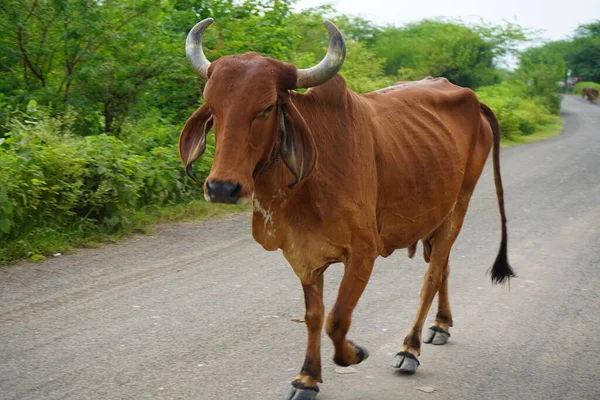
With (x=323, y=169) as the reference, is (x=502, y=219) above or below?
below

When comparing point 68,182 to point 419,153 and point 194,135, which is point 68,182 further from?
point 419,153

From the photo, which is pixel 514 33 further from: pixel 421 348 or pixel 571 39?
pixel 571 39

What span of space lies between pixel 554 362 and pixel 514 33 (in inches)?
984

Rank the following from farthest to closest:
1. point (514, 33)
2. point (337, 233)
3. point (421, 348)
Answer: point (514, 33)
point (421, 348)
point (337, 233)

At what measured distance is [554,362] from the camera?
5164 mm

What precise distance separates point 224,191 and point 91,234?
4577 mm

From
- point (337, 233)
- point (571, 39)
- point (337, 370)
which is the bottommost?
point (571, 39)

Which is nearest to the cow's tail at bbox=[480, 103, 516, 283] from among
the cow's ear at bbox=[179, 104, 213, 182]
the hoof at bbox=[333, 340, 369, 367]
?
the hoof at bbox=[333, 340, 369, 367]

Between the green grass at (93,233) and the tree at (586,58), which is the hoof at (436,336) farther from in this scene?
the tree at (586,58)

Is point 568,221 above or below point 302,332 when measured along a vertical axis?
below

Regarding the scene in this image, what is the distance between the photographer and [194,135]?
4289 millimetres

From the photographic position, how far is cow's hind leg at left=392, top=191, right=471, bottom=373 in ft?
16.3

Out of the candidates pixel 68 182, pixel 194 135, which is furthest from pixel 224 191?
pixel 68 182

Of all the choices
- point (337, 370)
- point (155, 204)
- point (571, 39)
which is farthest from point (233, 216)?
point (571, 39)
